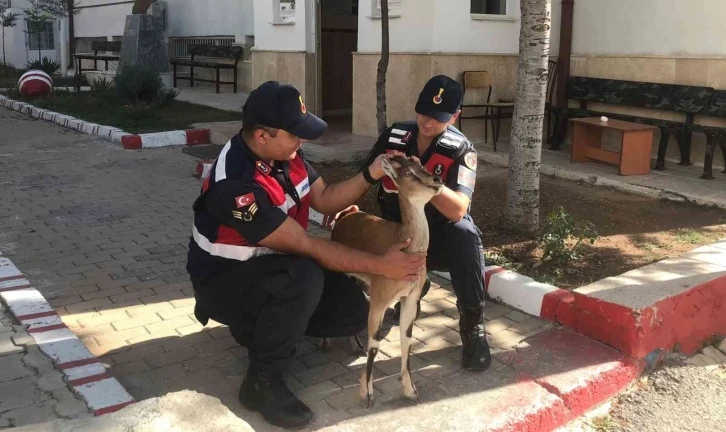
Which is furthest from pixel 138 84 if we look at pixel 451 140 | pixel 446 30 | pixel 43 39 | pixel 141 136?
pixel 43 39

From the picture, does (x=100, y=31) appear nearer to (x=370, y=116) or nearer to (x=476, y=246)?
(x=370, y=116)

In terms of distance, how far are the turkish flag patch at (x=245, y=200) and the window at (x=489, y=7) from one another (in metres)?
7.45

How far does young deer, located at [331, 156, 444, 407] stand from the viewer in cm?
285

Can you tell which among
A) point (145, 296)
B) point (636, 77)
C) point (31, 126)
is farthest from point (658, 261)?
point (31, 126)

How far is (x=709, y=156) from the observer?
732cm

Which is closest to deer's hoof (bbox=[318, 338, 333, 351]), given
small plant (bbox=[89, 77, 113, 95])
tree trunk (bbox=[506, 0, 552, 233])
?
tree trunk (bbox=[506, 0, 552, 233])

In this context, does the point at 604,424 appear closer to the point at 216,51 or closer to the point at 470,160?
the point at 470,160

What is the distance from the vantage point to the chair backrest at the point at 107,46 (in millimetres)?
20781

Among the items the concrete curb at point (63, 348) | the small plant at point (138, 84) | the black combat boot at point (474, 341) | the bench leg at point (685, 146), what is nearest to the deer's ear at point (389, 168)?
the black combat boot at point (474, 341)

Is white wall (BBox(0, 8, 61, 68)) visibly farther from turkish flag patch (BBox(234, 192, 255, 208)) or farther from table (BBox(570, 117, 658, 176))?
turkish flag patch (BBox(234, 192, 255, 208))

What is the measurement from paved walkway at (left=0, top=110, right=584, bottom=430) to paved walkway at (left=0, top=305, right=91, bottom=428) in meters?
0.26

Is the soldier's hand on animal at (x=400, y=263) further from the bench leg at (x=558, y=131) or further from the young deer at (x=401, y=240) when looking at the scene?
the bench leg at (x=558, y=131)

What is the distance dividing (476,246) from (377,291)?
2.34 ft

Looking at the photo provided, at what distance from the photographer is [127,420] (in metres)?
2.38
